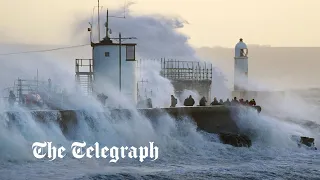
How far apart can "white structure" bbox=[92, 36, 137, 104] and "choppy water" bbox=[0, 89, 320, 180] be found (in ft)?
12.8

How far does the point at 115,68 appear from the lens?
3164cm

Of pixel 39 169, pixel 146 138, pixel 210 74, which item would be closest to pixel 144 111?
pixel 146 138

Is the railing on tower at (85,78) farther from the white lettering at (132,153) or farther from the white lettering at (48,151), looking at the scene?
the white lettering at (48,151)

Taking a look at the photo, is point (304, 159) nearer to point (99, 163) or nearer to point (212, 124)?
point (212, 124)

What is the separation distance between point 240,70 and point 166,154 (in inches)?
765

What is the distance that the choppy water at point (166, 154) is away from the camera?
21.4m

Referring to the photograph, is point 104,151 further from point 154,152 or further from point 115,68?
point 115,68

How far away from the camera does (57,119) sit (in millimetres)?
25266

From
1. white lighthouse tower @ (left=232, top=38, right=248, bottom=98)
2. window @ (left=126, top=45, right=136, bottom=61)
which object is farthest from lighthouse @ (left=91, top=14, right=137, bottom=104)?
white lighthouse tower @ (left=232, top=38, right=248, bottom=98)

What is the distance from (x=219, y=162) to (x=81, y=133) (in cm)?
465

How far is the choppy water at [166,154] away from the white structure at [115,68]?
389 cm

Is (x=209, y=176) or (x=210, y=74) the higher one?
(x=210, y=74)

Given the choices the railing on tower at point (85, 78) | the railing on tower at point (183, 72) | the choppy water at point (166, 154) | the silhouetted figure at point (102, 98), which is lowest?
the choppy water at point (166, 154)

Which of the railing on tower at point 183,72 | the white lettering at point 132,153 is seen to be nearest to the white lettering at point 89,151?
the white lettering at point 132,153
